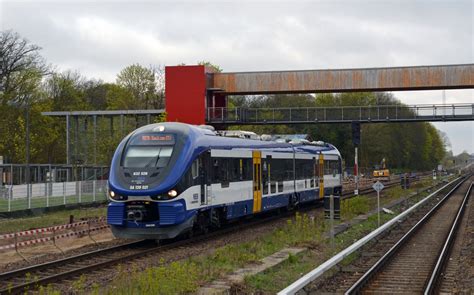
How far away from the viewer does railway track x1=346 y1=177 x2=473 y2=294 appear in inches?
518

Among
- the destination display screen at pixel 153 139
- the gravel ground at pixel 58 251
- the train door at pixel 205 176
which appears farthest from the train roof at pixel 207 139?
the gravel ground at pixel 58 251

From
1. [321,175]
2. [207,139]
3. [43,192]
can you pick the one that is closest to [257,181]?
[207,139]

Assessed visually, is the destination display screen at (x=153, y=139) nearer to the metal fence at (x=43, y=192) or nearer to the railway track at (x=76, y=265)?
the railway track at (x=76, y=265)

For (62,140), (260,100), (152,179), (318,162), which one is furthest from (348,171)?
(152,179)

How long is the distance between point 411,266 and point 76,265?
25.8 feet

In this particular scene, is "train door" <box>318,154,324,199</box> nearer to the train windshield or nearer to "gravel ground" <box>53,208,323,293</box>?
"gravel ground" <box>53,208,323,293</box>

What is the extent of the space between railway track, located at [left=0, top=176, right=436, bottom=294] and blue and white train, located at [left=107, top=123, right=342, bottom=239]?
50 cm

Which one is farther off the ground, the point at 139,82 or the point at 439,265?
the point at 139,82

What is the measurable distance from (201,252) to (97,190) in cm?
2233

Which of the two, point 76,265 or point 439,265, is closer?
point 439,265

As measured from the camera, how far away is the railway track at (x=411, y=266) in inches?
518

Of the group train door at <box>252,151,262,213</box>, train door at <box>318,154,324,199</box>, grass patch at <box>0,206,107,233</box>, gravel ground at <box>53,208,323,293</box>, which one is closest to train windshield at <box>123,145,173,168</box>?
gravel ground at <box>53,208,323,293</box>

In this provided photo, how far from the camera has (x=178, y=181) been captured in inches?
733

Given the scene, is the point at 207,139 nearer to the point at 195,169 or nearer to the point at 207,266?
the point at 195,169
